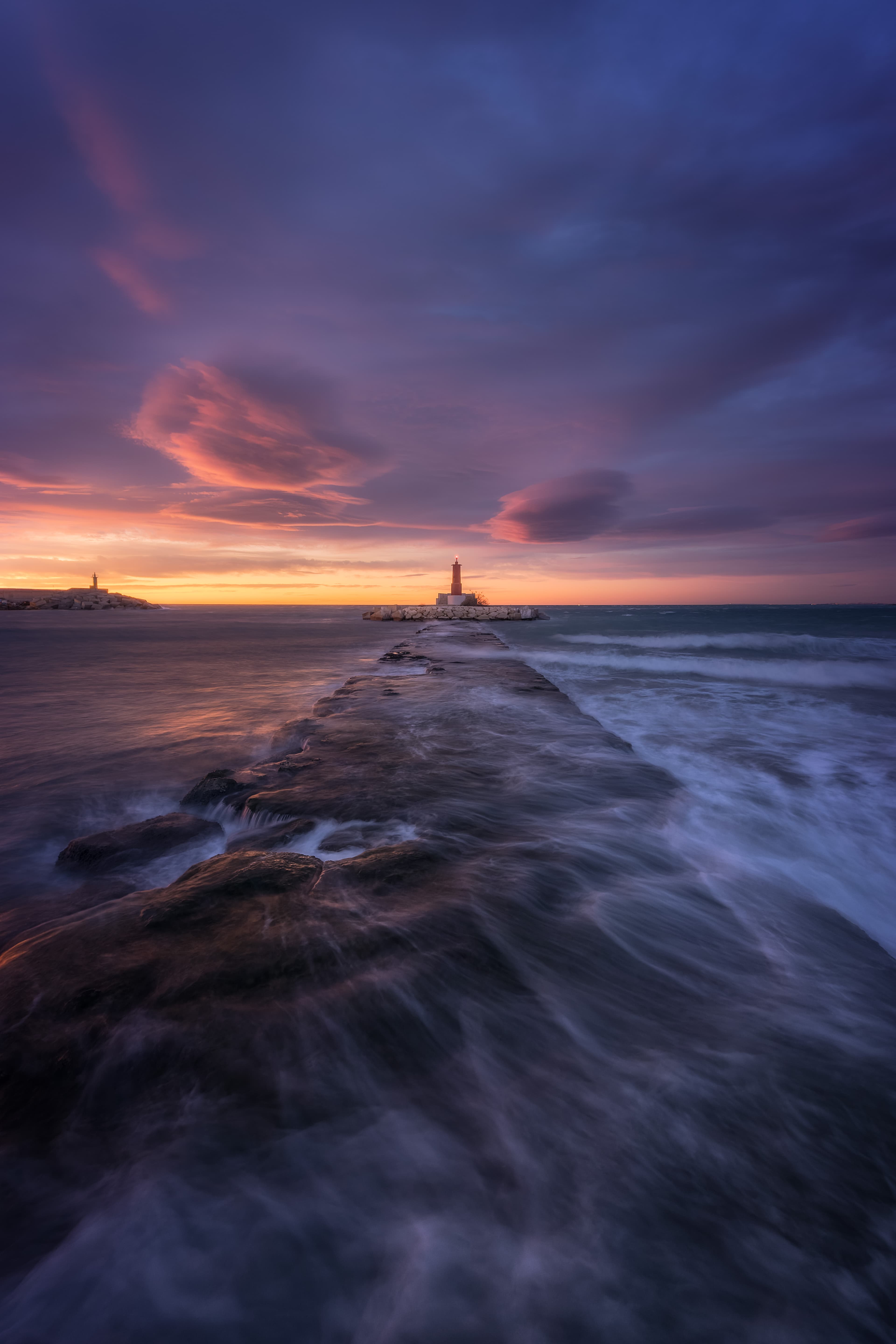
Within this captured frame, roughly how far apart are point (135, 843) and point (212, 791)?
3.23ft

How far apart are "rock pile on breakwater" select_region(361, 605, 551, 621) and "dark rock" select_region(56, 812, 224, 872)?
180ft

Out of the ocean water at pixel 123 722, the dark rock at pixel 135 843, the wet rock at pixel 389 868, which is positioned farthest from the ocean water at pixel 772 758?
the ocean water at pixel 123 722

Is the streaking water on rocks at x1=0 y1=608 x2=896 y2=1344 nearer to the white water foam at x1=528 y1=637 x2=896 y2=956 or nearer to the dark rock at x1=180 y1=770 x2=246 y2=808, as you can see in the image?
the white water foam at x1=528 y1=637 x2=896 y2=956

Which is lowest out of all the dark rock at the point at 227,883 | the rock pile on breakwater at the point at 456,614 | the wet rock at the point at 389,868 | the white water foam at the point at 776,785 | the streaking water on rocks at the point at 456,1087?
the white water foam at the point at 776,785

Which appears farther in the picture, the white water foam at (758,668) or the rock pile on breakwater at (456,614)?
the rock pile on breakwater at (456,614)

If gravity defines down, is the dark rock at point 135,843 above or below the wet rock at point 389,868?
below

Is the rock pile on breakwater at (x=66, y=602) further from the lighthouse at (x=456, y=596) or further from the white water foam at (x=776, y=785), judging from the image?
the white water foam at (x=776, y=785)

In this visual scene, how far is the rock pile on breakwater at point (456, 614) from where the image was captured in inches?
2420

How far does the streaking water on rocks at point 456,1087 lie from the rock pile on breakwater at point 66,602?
12209 centimetres

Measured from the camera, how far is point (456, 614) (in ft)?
202

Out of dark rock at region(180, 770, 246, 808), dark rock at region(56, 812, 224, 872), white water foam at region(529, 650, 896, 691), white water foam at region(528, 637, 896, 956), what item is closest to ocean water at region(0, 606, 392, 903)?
dark rock at region(56, 812, 224, 872)

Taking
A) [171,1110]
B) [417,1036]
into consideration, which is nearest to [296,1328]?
[171,1110]

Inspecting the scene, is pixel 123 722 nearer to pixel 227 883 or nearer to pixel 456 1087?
pixel 227 883

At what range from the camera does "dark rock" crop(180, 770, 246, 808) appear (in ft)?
16.2
